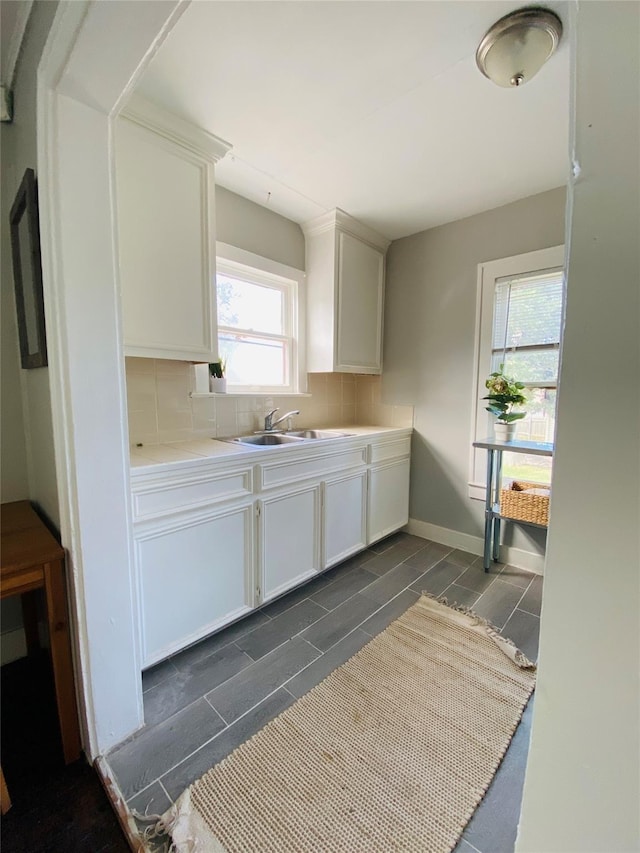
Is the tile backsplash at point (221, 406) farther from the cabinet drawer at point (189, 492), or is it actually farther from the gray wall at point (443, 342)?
the cabinet drawer at point (189, 492)

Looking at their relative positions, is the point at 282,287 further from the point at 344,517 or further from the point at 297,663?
the point at 297,663

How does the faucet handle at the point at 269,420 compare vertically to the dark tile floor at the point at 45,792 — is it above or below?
above

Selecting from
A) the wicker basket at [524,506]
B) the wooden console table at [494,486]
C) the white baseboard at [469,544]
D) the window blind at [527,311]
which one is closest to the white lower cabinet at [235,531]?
the white baseboard at [469,544]

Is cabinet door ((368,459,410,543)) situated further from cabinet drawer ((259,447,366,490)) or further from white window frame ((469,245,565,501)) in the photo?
white window frame ((469,245,565,501))

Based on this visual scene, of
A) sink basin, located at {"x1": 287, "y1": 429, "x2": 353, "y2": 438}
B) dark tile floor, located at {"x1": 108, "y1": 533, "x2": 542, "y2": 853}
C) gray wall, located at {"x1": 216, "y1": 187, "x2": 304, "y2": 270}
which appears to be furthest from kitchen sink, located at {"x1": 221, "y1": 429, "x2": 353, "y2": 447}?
gray wall, located at {"x1": 216, "y1": 187, "x2": 304, "y2": 270}

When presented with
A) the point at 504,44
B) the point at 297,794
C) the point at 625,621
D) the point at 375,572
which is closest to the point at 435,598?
the point at 375,572

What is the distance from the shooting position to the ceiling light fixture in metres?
1.19

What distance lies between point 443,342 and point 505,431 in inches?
32.8

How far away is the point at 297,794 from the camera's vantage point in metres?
1.08

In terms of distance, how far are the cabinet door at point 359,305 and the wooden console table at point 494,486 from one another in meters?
1.09

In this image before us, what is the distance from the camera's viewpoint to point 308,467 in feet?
6.79

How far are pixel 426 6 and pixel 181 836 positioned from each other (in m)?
2.61

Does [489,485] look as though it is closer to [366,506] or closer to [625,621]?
[366,506]

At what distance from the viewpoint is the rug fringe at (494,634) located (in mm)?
1603
